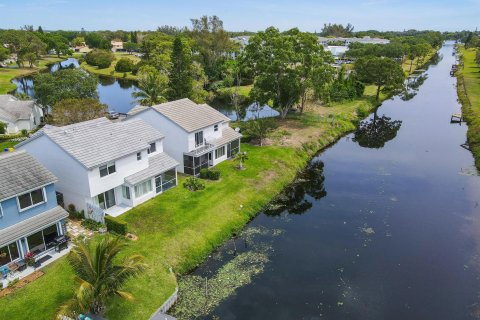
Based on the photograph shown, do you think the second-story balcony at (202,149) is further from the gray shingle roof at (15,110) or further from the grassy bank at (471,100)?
the gray shingle roof at (15,110)

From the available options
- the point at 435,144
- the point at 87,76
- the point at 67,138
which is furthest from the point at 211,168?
the point at 435,144

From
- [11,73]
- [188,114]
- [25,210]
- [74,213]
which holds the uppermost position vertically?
[188,114]

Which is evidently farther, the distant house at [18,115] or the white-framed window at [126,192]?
the distant house at [18,115]

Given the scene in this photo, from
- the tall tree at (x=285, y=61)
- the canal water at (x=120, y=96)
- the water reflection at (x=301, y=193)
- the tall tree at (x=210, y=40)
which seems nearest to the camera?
the water reflection at (x=301, y=193)

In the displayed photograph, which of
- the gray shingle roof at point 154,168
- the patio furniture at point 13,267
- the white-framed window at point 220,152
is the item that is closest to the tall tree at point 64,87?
the white-framed window at point 220,152

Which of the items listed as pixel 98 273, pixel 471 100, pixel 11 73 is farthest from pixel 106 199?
pixel 11 73

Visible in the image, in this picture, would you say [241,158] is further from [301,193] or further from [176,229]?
[176,229]

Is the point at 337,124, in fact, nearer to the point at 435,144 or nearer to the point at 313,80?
the point at 313,80
